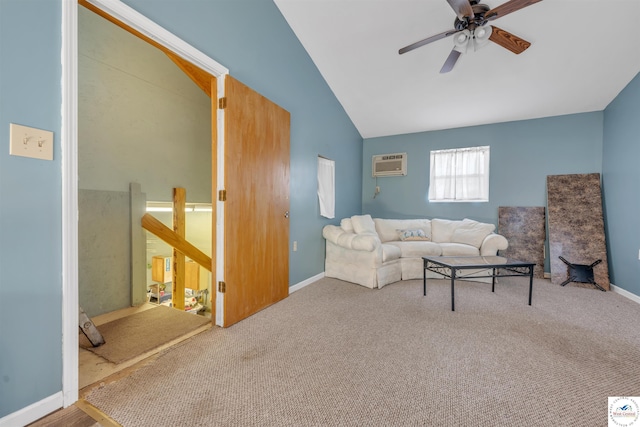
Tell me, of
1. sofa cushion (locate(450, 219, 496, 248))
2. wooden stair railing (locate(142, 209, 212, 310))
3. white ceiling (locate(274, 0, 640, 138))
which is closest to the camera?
white ceiling (locate(274, 0, 640, 138))

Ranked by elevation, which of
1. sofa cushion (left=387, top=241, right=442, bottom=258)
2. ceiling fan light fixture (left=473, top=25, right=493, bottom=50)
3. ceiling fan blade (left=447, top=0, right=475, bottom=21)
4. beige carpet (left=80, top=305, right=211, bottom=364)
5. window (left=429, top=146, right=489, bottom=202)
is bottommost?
beige carpet (left=80, top=305, right=211, bottom=364)

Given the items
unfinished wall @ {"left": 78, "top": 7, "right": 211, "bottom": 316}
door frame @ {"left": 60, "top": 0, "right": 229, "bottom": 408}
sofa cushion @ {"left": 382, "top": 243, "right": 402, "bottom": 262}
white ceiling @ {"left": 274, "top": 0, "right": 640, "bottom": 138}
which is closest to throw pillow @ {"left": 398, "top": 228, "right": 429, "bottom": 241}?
sofa cushion @ {"left": 382, "top": 243, "right": 402, "bottom": 262}

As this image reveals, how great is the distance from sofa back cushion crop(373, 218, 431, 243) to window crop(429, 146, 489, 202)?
2.08 feet

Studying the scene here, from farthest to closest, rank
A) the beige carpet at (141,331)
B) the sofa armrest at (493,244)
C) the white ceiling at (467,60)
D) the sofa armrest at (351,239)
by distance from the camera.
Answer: the sofa armrest at (493,244) → the sofa armrest at (351,239) → the white ceiling at (467,60) → the beige carpet at (141,331)

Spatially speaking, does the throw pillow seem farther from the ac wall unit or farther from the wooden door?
the wooden door

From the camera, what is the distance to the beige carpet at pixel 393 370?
1263 millimetres

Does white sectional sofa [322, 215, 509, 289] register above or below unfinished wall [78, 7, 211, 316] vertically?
below

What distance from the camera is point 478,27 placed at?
2.18 meters

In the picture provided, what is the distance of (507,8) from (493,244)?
2.68 metres

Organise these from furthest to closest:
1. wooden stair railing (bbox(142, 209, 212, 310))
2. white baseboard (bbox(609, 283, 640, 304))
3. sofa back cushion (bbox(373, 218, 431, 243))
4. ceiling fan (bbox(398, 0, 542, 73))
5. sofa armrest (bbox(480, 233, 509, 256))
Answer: sofa back cushion (bbox(373, 218, 431, 243)), sofa armrest (bbox(480, 233, 509, 256)), white baseboard (bbox(609, 283, 640, 304)), wooden stair railing (bbox(142, 209, 212, 310)), ceiling fan (bbox(398, 0, 542, 73))

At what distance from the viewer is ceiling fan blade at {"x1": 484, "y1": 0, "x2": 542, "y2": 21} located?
1.84 meters

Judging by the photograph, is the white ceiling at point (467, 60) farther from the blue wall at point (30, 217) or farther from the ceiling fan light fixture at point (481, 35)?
the blue wall at point (30, 217)

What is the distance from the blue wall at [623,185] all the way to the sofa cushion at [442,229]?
175cm

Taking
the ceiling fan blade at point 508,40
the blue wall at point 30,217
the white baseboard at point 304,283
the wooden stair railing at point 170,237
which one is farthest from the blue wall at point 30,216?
the ceiling fan blade at point 508,40
